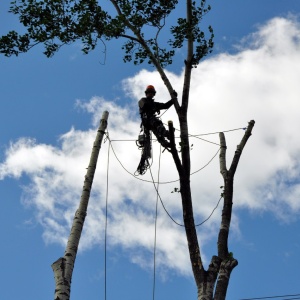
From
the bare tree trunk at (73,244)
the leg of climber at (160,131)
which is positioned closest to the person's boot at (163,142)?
the leg of climber at (160,131)

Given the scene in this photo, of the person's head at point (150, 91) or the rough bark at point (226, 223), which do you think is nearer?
the rough bark at point (226, 223)

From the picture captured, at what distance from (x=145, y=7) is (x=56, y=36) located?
180cm

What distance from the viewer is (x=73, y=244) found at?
798cm

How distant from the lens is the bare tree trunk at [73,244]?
7449 millimetres

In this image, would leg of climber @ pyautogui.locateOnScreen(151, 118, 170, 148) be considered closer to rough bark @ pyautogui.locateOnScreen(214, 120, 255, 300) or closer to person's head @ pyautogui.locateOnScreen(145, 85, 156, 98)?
person's head @ pyautogui.locateOnScreen(145, 85, 156, 98)

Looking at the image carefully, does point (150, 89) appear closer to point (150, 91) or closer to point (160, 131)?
point (150, 91)

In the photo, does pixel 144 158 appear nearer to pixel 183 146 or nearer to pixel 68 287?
pixel 183 146

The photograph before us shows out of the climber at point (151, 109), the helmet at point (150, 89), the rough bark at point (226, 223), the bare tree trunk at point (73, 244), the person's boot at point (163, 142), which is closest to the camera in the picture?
the bare tree trunk at point (73, 244)

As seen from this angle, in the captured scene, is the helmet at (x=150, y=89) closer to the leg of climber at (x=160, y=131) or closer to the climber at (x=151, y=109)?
the climber at (x=151, y=109)

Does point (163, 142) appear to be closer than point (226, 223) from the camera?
No

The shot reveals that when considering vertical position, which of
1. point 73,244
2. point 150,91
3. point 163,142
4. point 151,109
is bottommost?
point 73,244

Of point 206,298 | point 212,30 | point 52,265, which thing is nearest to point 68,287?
point 52,265

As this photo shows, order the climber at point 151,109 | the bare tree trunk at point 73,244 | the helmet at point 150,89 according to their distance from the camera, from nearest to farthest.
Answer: the bare tree trunk at point 73,244, the climber at point 151,109, the helmet at point 150,89

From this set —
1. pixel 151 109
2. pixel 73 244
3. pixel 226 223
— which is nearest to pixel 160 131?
pixel 151 109
